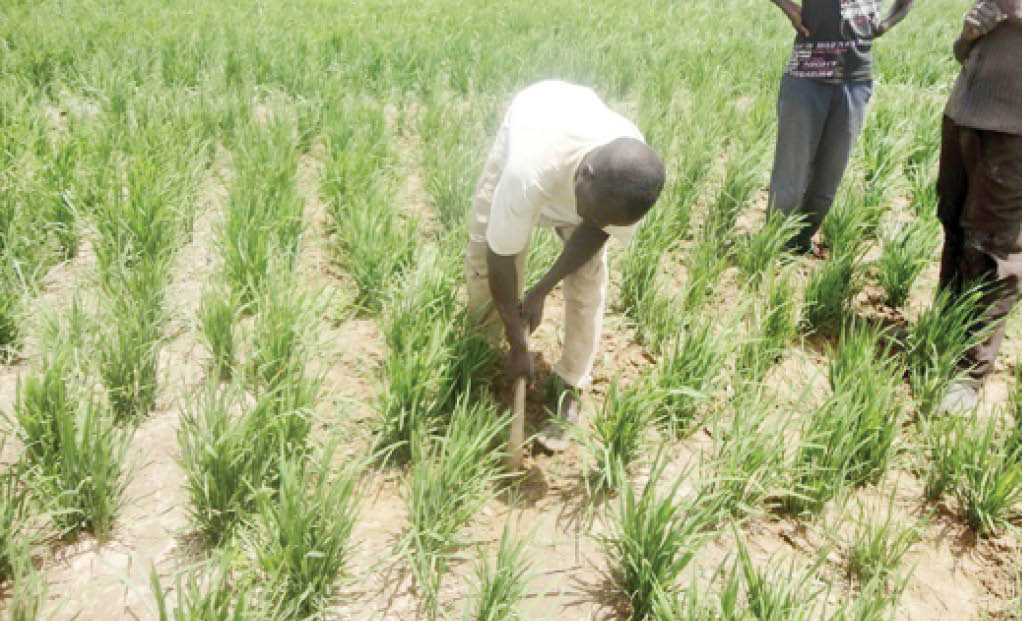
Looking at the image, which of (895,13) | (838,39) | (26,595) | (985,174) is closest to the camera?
(26,595)

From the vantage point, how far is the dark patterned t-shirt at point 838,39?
255 cm

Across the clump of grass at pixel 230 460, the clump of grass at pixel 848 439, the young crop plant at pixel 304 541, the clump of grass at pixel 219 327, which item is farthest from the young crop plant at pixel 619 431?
the clump of grass at pixel 219 327

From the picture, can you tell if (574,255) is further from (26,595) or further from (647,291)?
(26,595)

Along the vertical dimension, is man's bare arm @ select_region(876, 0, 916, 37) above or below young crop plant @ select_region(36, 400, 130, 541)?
above

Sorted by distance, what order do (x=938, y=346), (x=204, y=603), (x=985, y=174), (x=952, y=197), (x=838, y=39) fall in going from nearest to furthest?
(x=204, y=603), (x=985, y=174), (x=938, y=346), (x=952, y=197), (x=838, y=39)

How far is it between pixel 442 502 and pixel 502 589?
280 millimetres

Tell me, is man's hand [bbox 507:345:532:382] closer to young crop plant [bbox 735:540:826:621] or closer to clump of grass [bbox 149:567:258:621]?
young crop plant [bbox 735:540:826:621]

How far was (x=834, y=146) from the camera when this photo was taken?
2.74 m

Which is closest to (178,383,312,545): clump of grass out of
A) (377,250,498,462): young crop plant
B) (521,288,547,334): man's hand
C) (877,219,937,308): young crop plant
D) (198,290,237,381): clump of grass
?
(377,250,498,462): young crop plant

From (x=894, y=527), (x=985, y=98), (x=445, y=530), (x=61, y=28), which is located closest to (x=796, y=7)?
(x=985, y=98)

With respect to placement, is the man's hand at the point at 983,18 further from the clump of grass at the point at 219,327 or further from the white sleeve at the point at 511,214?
the clump of grass at the point at 219,327

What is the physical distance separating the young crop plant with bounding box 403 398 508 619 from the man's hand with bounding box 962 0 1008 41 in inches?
70.6

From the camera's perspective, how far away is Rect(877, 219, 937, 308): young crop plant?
2580mm

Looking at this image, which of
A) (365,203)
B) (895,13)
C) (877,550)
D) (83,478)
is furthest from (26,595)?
(895,13)
